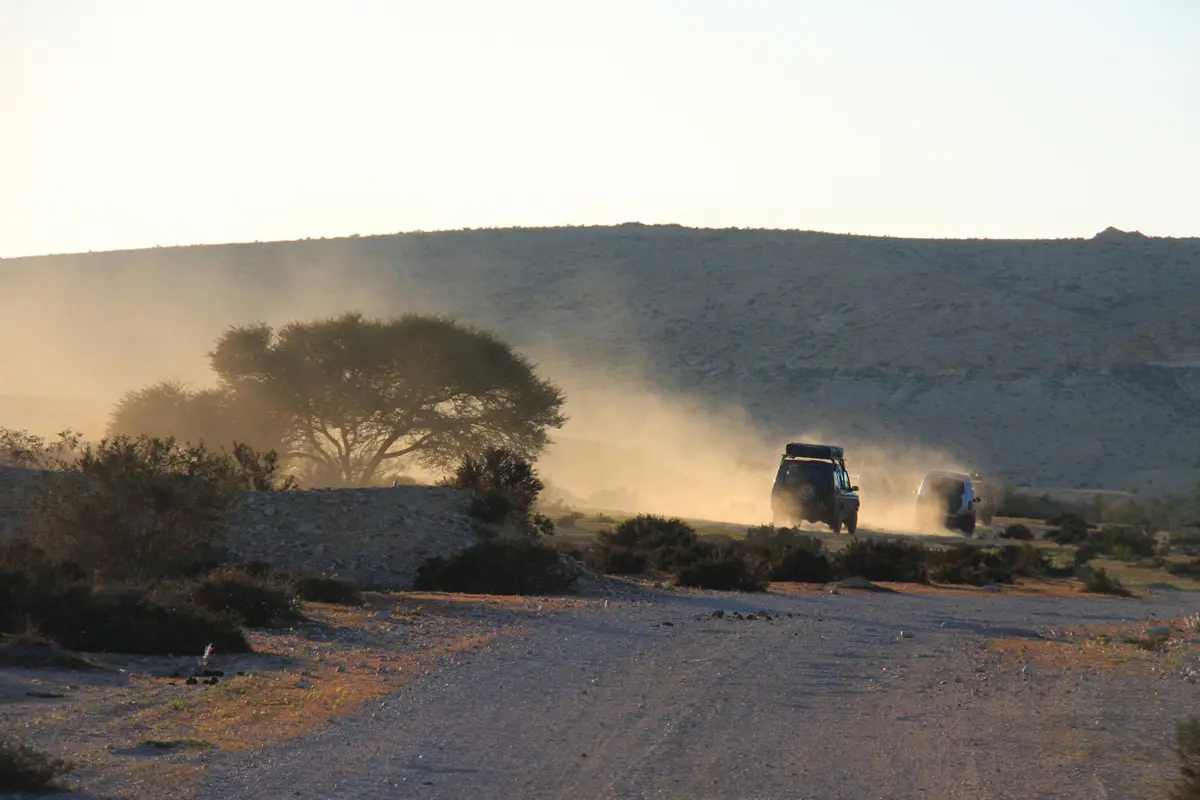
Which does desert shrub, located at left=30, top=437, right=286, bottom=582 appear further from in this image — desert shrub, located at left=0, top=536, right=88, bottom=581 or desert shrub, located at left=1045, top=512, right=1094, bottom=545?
desert shrub, located at left=1045, top=512, right=1094, bottom=545

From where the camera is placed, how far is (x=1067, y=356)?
9169cm

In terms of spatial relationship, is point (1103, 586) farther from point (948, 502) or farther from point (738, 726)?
point (738, 726)

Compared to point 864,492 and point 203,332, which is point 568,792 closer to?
point 864,492

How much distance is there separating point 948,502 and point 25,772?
152 ft

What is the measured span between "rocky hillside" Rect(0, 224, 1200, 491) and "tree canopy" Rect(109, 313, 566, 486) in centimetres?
3906

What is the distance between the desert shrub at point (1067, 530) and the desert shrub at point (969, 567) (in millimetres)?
13667

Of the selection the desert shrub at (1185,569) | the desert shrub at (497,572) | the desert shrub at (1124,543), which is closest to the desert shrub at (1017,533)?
the desert shrub at (1124,543)

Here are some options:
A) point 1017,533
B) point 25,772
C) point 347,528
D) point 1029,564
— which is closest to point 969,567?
point 1029,564

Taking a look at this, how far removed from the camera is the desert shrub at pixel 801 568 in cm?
3219

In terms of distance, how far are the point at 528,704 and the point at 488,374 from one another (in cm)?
3701

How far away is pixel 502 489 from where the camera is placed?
29.3 m

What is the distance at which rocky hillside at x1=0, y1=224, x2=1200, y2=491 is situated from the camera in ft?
284

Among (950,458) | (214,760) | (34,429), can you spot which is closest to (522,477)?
(214,760)

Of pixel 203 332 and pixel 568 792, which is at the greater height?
pixel 203 332
